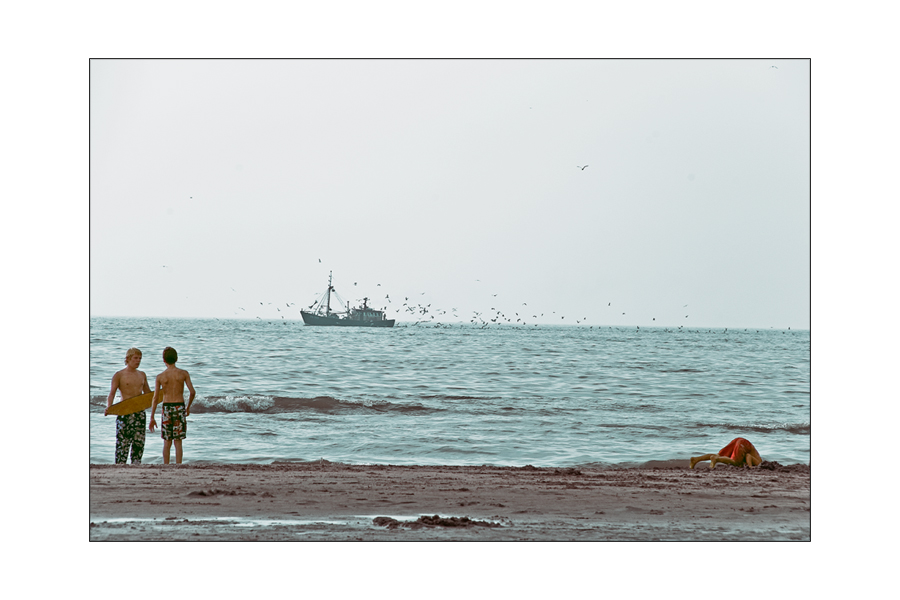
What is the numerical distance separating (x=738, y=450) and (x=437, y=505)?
14.9ft

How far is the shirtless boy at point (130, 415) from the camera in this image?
746 cm

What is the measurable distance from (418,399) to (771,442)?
7898mm

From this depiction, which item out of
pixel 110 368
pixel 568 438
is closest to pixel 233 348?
pixel 110 368

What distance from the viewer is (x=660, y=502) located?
684 centimetres

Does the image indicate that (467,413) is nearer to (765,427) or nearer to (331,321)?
(765,427)

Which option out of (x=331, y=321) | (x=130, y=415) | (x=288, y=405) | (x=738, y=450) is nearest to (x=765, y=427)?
(x=738, y=450)

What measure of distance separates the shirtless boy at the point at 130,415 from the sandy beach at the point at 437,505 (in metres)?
0.24

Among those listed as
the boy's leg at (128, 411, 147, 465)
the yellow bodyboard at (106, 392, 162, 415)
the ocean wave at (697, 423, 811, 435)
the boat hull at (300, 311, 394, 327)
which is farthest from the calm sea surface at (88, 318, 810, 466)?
the boat hull at (300, 311, 394, 327)

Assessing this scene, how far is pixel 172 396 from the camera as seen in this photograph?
7570 millimetres

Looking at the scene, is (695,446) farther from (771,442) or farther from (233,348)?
(233,348)

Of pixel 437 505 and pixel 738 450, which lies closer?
pixel 437 505

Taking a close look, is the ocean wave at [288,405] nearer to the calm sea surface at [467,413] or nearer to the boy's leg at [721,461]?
the calm sea surface at [467,413]

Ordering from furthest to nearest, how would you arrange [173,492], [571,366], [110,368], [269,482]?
[571,366] → [110,368] → [269,482] → [173,492]

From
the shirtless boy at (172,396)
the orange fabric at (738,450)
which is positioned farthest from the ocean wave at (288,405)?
the orange fabric at (738,450)
